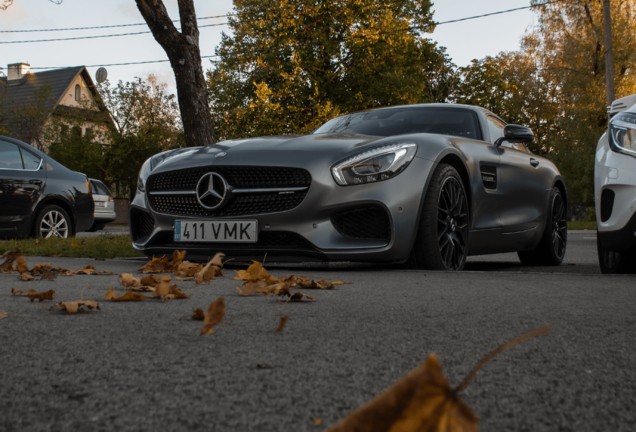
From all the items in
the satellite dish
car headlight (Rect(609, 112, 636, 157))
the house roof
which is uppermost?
the house roof

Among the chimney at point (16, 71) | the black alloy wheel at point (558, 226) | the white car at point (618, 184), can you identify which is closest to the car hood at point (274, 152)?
the white car at point (618, 184)

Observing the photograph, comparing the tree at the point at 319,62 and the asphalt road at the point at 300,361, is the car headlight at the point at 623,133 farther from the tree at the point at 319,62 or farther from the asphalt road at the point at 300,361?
the tree at the point at 319,62

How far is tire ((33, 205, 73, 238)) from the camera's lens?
8508 millimetres

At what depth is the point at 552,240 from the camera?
643 centimetres

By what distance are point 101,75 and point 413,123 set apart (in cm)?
3583

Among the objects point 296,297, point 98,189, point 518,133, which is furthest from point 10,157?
point 296,297

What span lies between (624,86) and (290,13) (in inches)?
568

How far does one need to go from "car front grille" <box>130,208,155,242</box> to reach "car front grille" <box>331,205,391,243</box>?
5.28ft

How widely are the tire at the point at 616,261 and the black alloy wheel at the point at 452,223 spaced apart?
0.89 meters

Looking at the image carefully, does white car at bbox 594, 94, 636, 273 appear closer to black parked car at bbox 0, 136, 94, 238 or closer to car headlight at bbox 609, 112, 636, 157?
car headlight at bbox 609, 112, 636, 157

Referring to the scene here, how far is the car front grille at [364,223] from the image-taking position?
425cm

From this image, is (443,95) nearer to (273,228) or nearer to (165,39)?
(165,39)

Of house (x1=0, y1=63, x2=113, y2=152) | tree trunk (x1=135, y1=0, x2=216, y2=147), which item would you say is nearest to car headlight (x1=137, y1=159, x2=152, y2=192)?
tree trunk (x1=135, y1=0, x2=216, y2=147)

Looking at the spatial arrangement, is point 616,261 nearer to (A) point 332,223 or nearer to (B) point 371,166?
(B) point 371,166
